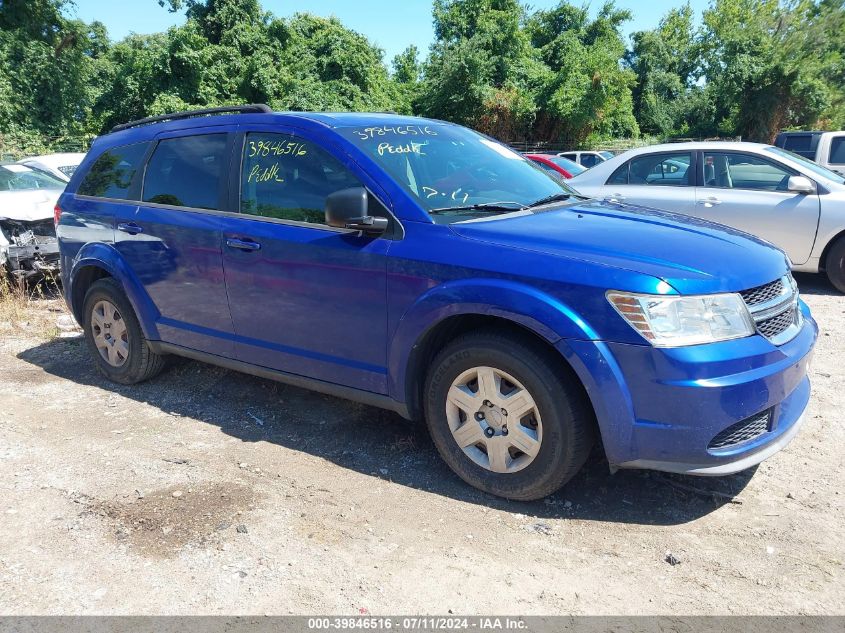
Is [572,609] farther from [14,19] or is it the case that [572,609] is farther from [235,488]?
[14,19]

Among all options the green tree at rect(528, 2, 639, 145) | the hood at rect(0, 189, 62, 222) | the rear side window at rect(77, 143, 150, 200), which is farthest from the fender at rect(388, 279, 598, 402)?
the green tree at rect(528, 2, 639, 145)

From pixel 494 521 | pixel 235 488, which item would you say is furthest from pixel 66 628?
pixel 494 521

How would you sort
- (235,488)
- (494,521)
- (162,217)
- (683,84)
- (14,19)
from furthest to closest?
(683,84) → (14,19) → (162,217) → (235,488) → (494,521)

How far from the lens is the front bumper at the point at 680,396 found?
112 inches

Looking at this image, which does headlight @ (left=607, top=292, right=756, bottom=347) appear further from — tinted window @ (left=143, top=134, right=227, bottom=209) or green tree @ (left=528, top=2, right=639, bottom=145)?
green tree @ (left=528, top=2, right=639, bottom=145)

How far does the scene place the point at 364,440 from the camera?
13.8ft

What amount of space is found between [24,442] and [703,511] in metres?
3.95

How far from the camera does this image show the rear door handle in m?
4.73

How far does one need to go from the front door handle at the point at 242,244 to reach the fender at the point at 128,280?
1.01 meters

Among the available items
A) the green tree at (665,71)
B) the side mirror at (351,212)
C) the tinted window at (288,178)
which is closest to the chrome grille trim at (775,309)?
the side mirror at (351,212)

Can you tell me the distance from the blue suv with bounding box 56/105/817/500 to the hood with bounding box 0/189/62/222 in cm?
413

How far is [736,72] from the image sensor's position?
36.3m

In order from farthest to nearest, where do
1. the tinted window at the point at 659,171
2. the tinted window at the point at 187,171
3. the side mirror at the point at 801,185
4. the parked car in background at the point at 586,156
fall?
the parked car in background at the point at 586,156
the tinted window at the point at 659,171
the side mirror at the point at 801,185
the tinted window at the point at 187,171

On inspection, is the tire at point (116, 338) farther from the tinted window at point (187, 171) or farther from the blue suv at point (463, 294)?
the tinted window at point (187, 171)
